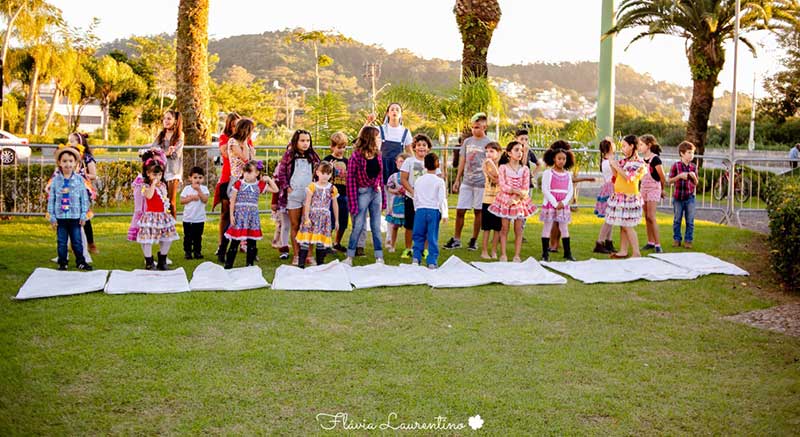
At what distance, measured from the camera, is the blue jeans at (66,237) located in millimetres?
8711

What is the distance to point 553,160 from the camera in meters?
10.1

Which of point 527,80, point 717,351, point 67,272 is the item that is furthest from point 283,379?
point 527,80

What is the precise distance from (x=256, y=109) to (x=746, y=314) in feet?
177

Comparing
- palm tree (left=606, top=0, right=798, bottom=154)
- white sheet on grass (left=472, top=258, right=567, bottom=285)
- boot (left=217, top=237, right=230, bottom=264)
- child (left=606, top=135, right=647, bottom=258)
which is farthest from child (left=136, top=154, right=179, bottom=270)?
palm tree (left=606, top=0, right=798, bottom=154)

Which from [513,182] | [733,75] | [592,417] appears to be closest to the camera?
[592,417]

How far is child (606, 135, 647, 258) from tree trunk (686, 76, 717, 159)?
15410 mm

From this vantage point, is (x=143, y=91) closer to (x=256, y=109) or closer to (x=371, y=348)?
(x=256, y=109)

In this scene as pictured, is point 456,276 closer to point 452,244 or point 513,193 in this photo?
point 513,193

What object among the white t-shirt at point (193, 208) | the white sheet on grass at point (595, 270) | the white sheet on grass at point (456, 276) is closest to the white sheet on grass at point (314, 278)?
the white sheet on grass at point (456, 276)

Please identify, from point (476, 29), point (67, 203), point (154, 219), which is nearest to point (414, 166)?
point (154, 219)

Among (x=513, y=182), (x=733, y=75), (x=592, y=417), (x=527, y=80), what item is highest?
(x=527, y=80)

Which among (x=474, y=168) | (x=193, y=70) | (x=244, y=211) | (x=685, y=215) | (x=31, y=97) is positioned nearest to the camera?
A: (x=244, y=211)

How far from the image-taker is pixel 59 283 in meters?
7.82

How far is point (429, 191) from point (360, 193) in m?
0.86
